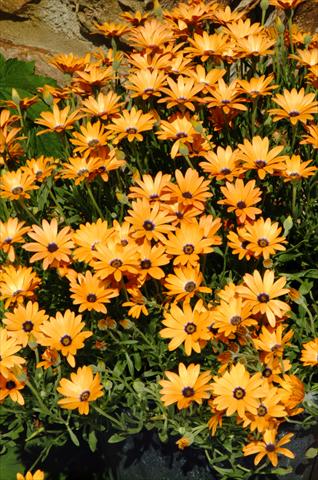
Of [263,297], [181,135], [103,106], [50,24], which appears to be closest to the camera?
[263,297]

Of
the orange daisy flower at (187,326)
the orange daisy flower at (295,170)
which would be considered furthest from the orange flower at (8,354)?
the orange daisy flower at (295,170)

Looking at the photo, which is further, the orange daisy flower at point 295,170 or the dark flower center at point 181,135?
the dark flower center at point 181,135

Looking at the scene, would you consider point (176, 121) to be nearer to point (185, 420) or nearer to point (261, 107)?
point (261, 107)

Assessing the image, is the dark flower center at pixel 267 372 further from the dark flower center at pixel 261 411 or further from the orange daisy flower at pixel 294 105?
the orange daisy flower at pixel 294 105

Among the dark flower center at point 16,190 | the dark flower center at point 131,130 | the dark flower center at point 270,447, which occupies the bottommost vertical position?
the dark flower center at point 270,447

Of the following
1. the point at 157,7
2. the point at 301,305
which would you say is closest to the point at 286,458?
the point at 301,305

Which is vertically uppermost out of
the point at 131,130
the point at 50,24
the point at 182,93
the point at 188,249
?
the point at 50,24

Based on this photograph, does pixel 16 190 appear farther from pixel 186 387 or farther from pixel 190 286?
→ pixel 186 387

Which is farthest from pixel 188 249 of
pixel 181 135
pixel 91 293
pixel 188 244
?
pixel 181 135
